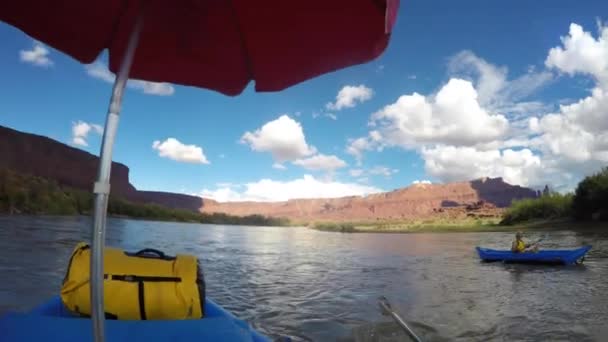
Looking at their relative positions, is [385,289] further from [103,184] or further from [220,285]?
[103,184]

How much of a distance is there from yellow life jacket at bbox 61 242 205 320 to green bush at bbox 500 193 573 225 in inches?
2494

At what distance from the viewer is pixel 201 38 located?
2.03 metres

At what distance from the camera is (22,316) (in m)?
2.06

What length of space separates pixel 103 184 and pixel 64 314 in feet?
5.00

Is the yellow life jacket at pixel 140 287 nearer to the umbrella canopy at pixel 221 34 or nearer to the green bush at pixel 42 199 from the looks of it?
the umbrella canopy at pixel 221 34

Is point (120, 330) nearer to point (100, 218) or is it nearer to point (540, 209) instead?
point (100, 218)

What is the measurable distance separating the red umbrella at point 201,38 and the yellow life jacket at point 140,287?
0.82 meters

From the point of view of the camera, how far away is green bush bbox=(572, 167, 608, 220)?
45812 mm

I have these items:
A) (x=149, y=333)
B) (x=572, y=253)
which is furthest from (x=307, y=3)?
(x=572, y=253)

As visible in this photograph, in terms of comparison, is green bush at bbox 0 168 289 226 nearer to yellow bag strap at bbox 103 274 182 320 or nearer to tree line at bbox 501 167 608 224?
yellow bag strap at bbox 103 274 182 320

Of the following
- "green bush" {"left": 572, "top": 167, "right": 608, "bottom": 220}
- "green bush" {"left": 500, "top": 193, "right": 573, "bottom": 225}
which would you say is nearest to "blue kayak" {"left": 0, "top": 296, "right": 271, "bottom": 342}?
"green bush" {"left": 572, "top": 167, "right": 608, "bottom": 220}

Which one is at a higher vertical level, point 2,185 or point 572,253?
point 2,185

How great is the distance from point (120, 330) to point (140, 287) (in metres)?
0.33

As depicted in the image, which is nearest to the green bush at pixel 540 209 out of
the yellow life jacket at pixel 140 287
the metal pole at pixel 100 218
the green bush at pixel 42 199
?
the green bush at pixel 42 199
